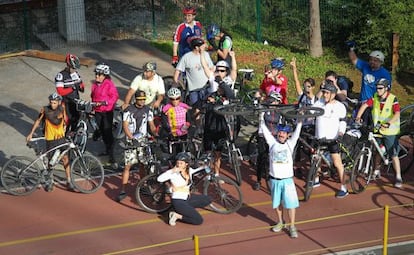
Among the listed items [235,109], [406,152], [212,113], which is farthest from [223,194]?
[406,152]

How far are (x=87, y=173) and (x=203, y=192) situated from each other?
2126mm

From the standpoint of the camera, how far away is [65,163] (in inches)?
494

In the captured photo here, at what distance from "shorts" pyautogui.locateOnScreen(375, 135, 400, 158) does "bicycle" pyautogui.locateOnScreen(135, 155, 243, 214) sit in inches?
107

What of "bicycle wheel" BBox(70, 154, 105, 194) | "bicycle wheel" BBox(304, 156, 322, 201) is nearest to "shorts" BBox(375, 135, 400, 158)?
"bicycle wheel" BBox(304, 156, 322, 201)

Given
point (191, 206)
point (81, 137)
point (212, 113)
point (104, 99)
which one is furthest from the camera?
point (104, 99)

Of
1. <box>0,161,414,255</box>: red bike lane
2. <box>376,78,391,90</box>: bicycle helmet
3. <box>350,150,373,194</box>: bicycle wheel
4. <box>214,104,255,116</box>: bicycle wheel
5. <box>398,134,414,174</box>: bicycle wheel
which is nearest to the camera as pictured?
→ <box>0,161,414,255</box>: red bike lane

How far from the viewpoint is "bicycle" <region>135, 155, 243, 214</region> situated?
37.9ft

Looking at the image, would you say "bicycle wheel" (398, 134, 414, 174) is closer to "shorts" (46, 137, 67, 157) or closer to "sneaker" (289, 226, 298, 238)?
"sneaker" (289, 226, 298, 238)

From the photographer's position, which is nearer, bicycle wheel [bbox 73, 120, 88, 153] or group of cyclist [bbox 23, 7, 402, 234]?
group of cyclist [bbox 23, 7, 402, 234]

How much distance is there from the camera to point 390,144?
41.1 ft

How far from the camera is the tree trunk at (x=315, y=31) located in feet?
69.3

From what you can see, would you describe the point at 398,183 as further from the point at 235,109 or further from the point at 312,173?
the point at 235,109

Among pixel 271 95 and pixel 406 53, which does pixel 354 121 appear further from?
pixel 406 53

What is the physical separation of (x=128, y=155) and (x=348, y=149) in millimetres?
3735
